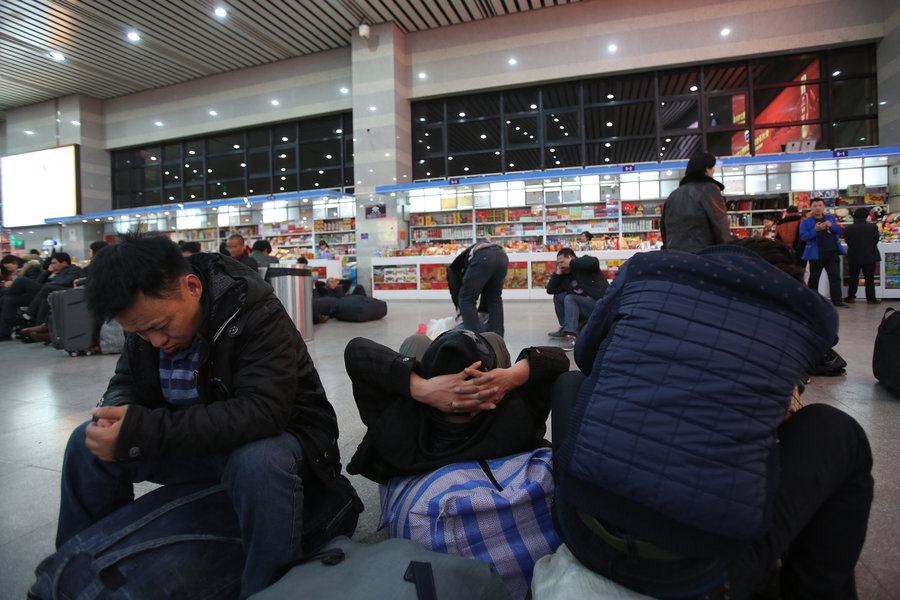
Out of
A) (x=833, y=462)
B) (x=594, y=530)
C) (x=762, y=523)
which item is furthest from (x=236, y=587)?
(x=833, y=462)

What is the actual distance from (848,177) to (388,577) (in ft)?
42.5

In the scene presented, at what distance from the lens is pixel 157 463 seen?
129cm

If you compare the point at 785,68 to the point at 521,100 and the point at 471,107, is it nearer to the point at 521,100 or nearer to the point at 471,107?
the point at 521,100

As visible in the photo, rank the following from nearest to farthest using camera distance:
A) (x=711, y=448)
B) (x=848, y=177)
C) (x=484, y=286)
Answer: (x=711, y=448) < (x=484, y=286) < (x=848, y=177)

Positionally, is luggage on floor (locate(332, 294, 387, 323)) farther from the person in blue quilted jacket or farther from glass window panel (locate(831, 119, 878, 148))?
glass window panel (locate(831, 119, 878, 148))

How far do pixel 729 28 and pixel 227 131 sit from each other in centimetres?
1366

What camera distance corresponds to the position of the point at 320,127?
13.7 meters

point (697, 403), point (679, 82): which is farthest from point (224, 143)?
point (697, 403)

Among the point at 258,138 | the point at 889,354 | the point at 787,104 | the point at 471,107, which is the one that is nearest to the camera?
the point at 889,354

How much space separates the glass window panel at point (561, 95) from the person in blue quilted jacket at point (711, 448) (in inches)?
478

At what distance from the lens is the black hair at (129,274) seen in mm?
1058

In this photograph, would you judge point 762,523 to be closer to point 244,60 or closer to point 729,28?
point 729,28

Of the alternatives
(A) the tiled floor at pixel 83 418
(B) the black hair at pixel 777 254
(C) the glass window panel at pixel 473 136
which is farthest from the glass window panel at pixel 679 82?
(B) the black hair at pixel 777 254

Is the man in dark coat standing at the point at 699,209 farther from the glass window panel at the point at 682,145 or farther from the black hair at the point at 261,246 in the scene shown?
the glass window panel at the point at 682,145
